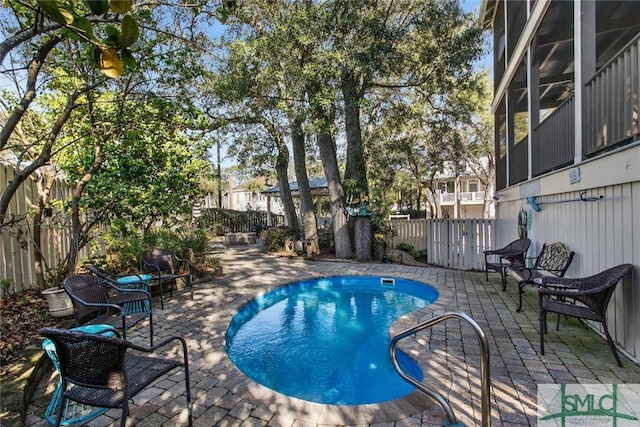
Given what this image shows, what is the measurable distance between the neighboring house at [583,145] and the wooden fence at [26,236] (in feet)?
23.5

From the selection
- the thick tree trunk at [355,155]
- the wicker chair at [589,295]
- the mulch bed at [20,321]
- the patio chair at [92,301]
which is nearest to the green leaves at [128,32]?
the patio chair at [92,301]

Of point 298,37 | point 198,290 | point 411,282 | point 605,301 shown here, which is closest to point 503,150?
Result: point 411,282

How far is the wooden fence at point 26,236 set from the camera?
479 centimetres

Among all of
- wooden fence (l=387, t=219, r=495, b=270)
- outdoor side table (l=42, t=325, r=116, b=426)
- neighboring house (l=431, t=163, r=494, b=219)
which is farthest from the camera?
neighboring house (l=431, t=163, r=494, b=219)

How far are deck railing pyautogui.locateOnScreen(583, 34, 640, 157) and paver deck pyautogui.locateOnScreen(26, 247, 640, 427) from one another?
241 cm

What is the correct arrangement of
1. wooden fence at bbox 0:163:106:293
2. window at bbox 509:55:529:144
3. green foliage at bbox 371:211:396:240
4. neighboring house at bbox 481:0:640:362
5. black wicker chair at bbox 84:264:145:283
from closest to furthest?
neighboring house at bbox 481:0:640:362
black wicker chair at bbox 84:264:145:283
wooden fence at bbox 0:163:106:293
window at bbox 509:55:529:144
green foliage at bbox 371:211:396:240

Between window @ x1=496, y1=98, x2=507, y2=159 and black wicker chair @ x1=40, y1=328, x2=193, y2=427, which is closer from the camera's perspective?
black wicker chair @ x1=40, y1=328, x2=193, y2=427

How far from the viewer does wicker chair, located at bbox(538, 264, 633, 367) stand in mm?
3297

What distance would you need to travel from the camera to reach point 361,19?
7.97 metres

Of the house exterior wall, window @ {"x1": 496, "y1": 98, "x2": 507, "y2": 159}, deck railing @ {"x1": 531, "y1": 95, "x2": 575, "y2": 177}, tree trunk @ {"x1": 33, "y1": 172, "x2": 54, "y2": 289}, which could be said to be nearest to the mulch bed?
tree trunk @ {"x1": 33, "y1": 172, "x2": 54, "y2": 289}

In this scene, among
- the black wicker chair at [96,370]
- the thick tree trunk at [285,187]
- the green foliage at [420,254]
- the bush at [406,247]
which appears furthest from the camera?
the thick tree trunk at [285,187]

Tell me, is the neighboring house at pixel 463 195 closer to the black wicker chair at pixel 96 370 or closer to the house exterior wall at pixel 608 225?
the house exterior wall at pixel 608 225

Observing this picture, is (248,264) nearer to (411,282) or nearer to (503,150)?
(411,282)

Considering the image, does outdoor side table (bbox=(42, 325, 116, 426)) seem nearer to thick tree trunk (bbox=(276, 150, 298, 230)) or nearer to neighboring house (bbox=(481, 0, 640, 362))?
neighboring house (bbox=(481, 0, 640, 362))
